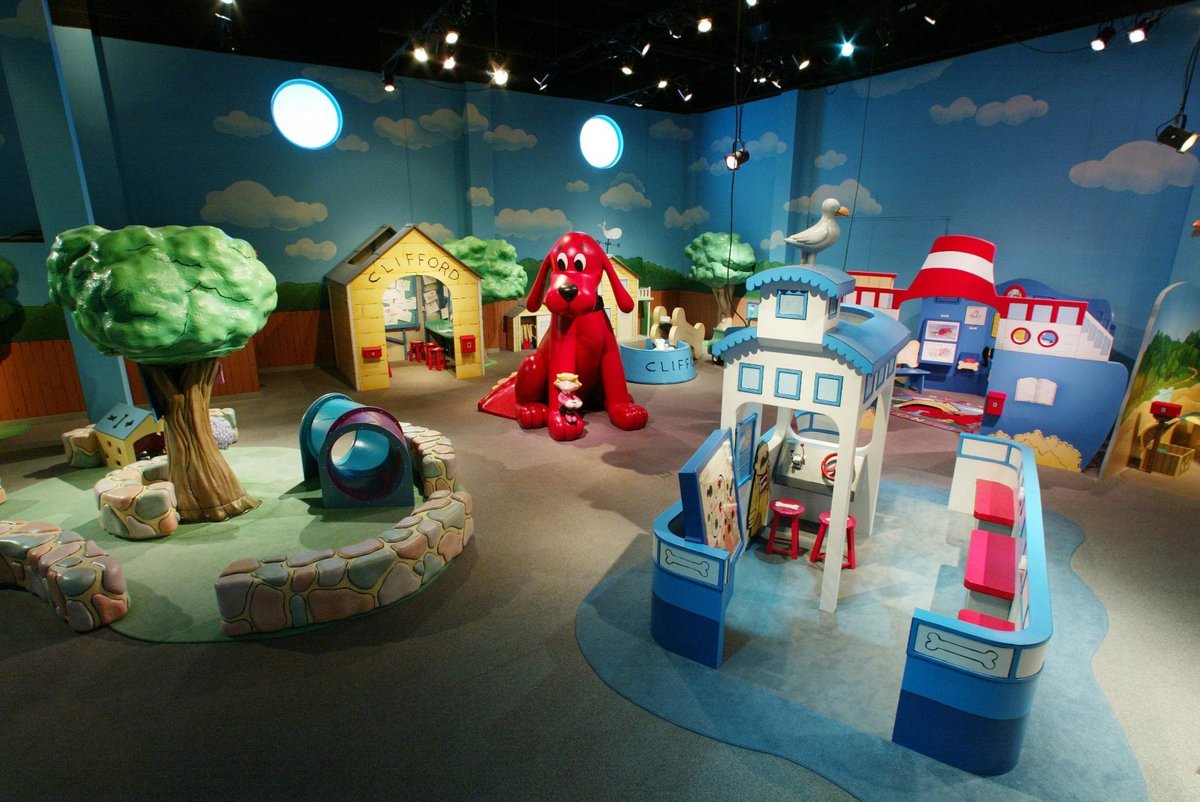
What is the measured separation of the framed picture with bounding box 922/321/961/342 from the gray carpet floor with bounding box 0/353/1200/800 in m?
4.54

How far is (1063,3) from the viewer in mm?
7641

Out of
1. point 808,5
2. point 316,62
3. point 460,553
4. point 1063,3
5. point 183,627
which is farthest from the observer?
point 316,62

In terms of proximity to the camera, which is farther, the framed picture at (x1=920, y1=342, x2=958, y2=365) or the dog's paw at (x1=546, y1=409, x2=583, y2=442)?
the framed picture at (x1=920, y1=342, x2=958, y2=365)

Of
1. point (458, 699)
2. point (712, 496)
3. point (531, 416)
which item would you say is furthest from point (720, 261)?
point (458, 699)

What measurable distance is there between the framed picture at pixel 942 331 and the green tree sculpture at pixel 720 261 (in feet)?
11.0

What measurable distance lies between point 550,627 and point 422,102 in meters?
10.1

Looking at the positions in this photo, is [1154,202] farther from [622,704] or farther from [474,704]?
[474,704]

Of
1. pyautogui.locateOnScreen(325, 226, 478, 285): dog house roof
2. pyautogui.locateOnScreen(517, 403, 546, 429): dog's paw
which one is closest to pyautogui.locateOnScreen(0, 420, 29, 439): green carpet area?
pyautogui.locateOnScreen(325, 226, 478, 285): dog house roof

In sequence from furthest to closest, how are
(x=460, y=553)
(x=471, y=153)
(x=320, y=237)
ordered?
(x=471, y=153), (x=320, y=237), (x=460, y=553)

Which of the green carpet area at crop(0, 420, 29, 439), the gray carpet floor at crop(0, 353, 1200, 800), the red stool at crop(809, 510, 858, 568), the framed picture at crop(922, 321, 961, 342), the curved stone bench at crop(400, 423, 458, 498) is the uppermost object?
the framed picture at crop(922, 321, 961, 342)

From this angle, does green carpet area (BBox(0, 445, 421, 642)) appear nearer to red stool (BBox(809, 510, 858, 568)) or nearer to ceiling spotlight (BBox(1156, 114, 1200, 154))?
red stool (BBox(809, 510, 858, 568))

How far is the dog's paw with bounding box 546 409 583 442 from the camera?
7.03 metres

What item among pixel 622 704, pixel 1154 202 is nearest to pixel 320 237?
pixel 622 704

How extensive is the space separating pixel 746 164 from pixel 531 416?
7.85 meters
